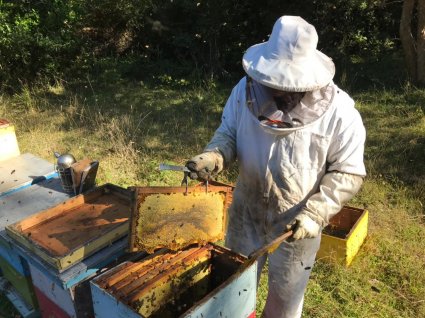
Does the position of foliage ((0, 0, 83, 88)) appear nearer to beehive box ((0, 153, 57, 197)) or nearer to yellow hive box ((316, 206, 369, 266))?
beehive box ((0, 153, 57, 197))

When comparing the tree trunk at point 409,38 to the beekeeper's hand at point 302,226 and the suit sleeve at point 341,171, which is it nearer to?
the suit sleeve at point 341,171

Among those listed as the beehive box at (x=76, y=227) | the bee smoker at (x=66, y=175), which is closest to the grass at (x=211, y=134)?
the beehive box at (x=76, y=227)

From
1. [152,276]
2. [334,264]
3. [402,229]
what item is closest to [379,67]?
[402,229]

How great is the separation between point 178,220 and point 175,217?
2 cm

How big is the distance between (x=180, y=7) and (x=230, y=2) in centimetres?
120

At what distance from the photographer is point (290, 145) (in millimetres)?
2230

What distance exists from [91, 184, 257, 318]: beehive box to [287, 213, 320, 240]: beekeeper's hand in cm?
28

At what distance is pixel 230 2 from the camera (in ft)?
31.4

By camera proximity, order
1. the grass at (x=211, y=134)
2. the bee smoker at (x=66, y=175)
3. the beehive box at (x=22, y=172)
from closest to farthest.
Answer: the bee smoker at (x=66, y=175) < the beehive box at (x=22, y=172) < the grass at (x=211, y=134)

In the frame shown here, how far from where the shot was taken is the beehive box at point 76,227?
2283 mm

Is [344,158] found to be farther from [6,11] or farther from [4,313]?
[6,11]

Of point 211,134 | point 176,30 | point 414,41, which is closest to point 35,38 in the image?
point 176,30

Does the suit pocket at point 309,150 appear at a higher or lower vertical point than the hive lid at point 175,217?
higher

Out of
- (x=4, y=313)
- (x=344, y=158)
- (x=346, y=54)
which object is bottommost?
(x=4, y=313)
